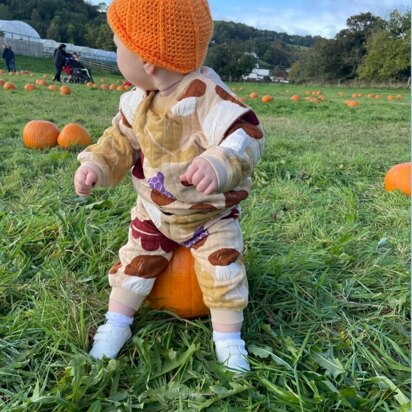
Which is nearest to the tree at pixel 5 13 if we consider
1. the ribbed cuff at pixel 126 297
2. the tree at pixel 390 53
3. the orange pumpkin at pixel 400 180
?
the tree at pixel 390 53

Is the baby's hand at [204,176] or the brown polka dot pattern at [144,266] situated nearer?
the baby's hand at [204,176]

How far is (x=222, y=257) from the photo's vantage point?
190 cm

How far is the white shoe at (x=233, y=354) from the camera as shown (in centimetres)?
182

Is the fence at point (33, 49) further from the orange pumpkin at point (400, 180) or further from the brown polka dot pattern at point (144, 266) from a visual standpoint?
the brown polka dot pattern at point (144, 266)

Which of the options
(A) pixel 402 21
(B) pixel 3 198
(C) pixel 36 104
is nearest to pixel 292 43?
(A) pixel 402 21

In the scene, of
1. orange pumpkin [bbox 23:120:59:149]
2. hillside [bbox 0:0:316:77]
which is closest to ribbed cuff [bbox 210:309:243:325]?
orange pumpkin [bbox 23:120:59:149]

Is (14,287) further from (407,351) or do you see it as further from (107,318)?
(407,351)

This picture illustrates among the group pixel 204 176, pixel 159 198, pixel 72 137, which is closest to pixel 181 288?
pixel 159 198

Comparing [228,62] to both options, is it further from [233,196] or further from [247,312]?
[233,196]

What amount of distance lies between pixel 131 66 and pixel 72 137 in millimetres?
3342

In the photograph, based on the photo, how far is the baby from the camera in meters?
1.66

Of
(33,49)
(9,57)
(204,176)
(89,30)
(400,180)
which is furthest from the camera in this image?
(89,30)

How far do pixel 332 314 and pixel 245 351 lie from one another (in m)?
0.50

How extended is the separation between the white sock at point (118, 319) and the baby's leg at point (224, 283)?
1.11 feet
